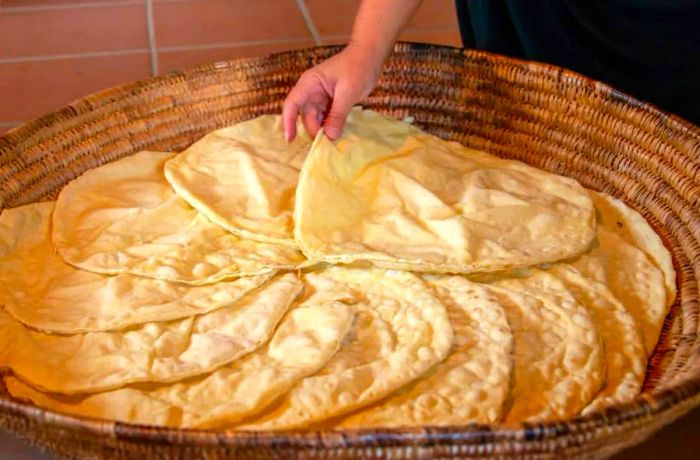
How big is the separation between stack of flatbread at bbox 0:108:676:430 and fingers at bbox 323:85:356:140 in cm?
2

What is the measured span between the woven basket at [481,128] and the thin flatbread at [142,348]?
13 cm

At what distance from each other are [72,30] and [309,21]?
53 cm

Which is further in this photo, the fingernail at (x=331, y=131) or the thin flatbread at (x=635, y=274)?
the fingernail at (x=331, y=131)

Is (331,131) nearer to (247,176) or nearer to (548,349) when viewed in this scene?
(247,176)

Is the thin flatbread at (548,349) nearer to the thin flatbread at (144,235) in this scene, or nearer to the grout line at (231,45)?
the thin flatbread at (144,235)

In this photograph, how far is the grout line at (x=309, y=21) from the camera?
1834 mm

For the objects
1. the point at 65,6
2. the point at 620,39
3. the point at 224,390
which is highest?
the point at 620,39

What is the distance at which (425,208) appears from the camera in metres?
0.97

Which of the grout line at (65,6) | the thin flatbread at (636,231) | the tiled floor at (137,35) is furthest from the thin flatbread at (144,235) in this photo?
the grout line at (65,6)

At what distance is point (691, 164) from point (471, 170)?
0.26m

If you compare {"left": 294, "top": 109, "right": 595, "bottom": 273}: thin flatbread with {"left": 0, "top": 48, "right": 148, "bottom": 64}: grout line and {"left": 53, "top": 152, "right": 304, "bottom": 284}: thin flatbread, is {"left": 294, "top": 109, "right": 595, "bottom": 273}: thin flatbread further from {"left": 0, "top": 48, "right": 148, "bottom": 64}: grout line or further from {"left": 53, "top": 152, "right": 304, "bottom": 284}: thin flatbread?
{"left": 0, "top": 48, "right": 148, "bottom": 64}: grout line

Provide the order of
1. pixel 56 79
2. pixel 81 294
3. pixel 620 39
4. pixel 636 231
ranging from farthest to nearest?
pixel 56 79 → pixel 620 39 → pixel 636 231 → pixel 81 294

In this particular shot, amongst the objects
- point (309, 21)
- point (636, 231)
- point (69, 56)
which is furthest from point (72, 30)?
point (636, 231)

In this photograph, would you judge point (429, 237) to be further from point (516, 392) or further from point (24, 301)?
point (24, 301)
